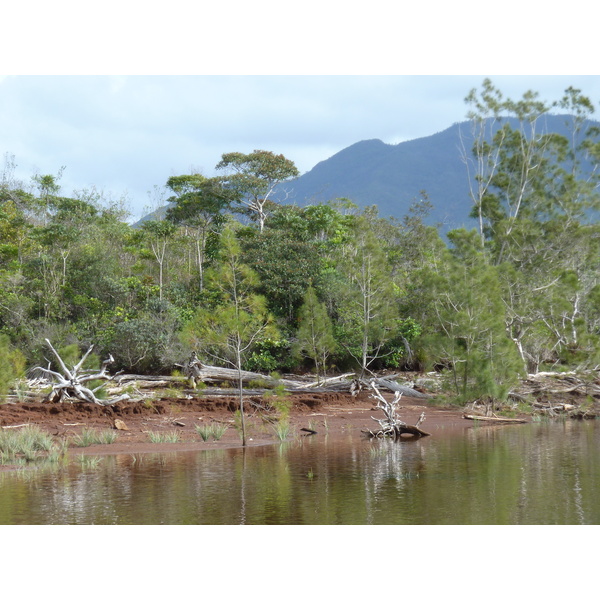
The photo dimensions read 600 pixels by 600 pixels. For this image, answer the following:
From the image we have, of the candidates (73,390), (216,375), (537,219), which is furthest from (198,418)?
(537,219)

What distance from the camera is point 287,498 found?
476 inches

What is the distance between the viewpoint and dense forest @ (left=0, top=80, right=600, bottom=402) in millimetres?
27500

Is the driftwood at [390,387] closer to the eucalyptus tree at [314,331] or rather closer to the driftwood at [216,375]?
the eucalyptus tree at [314,331]

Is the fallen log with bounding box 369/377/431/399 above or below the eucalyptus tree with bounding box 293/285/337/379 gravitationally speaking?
below

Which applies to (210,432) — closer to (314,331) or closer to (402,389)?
(314,331)

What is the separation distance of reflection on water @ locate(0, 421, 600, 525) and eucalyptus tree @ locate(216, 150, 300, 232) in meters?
24.9

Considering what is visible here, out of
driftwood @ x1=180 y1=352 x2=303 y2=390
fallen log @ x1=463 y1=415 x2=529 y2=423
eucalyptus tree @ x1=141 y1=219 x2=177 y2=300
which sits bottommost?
fallen log @ x1=463 y1=415 x2=529 y2=423

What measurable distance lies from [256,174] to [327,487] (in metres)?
31.7

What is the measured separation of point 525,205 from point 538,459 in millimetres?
30022

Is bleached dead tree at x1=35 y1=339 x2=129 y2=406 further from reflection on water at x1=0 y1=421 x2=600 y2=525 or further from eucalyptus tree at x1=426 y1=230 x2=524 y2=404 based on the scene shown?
eucalyptus tree at x1=426 y1=230 x2=524 y2=404

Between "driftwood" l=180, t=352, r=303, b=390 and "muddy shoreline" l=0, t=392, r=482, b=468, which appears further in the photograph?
"driftwood" l=180, t=352, r=303, b=390

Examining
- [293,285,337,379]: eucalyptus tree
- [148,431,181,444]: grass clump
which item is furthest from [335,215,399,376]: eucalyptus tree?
[148,431,181,444]: grass clump

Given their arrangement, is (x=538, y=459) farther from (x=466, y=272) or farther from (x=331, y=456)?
(x=466, y=272)

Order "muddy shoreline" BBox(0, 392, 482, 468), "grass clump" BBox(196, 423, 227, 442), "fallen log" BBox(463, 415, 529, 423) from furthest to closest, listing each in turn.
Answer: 1. "fallen log" BBox(463, 415, 529, 423)
2. "grass clump" BBox(196, 423, 227, 442)
3. "muddy shoreline" BBox(0, 392, 482, 468)
